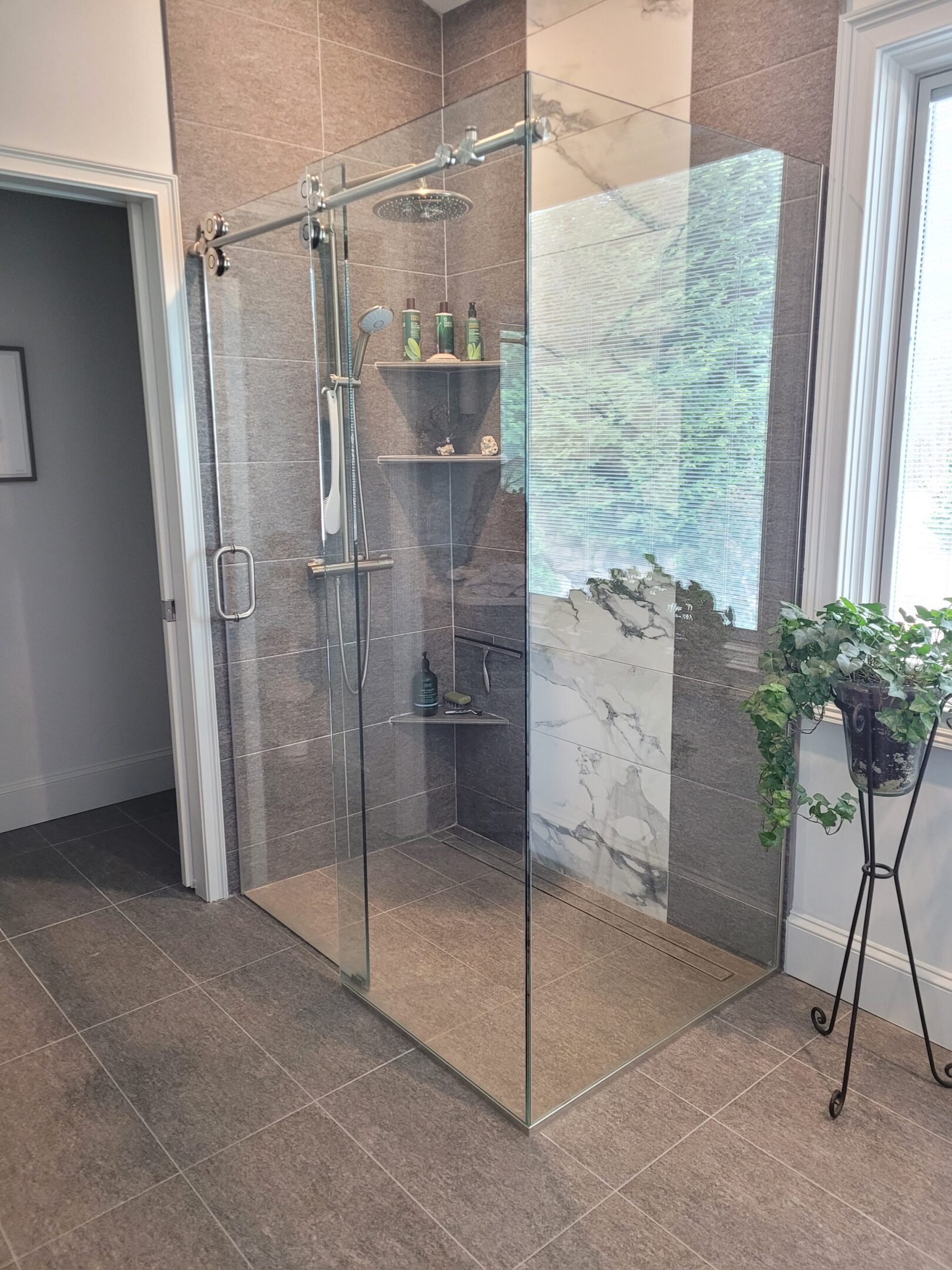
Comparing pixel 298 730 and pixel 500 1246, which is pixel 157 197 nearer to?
pixel 298 730

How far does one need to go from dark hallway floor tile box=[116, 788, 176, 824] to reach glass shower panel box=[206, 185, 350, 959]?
842mm

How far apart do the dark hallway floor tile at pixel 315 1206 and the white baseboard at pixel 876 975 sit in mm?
1223

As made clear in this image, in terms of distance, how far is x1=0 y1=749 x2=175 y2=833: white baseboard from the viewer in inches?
140

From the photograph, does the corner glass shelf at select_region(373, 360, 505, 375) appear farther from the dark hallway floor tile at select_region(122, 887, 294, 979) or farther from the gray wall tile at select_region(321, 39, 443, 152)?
the dark hallway floor tile at select_region(122, 887, 294, 979)

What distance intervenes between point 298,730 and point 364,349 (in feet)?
4.28

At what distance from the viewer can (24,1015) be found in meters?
2.39

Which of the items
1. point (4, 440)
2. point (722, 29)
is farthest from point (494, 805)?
point (4, 440)

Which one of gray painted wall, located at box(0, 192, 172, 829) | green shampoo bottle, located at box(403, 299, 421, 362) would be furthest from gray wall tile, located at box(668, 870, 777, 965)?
gray painted wall, located at box(0, 192, 172, 829)

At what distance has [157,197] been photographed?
8.57 feet

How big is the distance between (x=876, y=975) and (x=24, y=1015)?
2.14 meters

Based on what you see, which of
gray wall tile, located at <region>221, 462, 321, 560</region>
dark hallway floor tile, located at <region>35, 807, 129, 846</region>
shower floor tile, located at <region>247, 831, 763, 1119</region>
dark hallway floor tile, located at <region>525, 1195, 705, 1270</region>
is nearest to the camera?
dark hallway floor tile, located at <region>525, 1195, 705, 1270</region>

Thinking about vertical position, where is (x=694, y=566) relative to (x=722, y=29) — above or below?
below

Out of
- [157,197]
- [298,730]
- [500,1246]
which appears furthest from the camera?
[298,730]

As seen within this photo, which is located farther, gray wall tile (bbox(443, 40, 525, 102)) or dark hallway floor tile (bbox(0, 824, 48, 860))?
dark hallway floor tile (bbox(0, 824, 48, 860))
